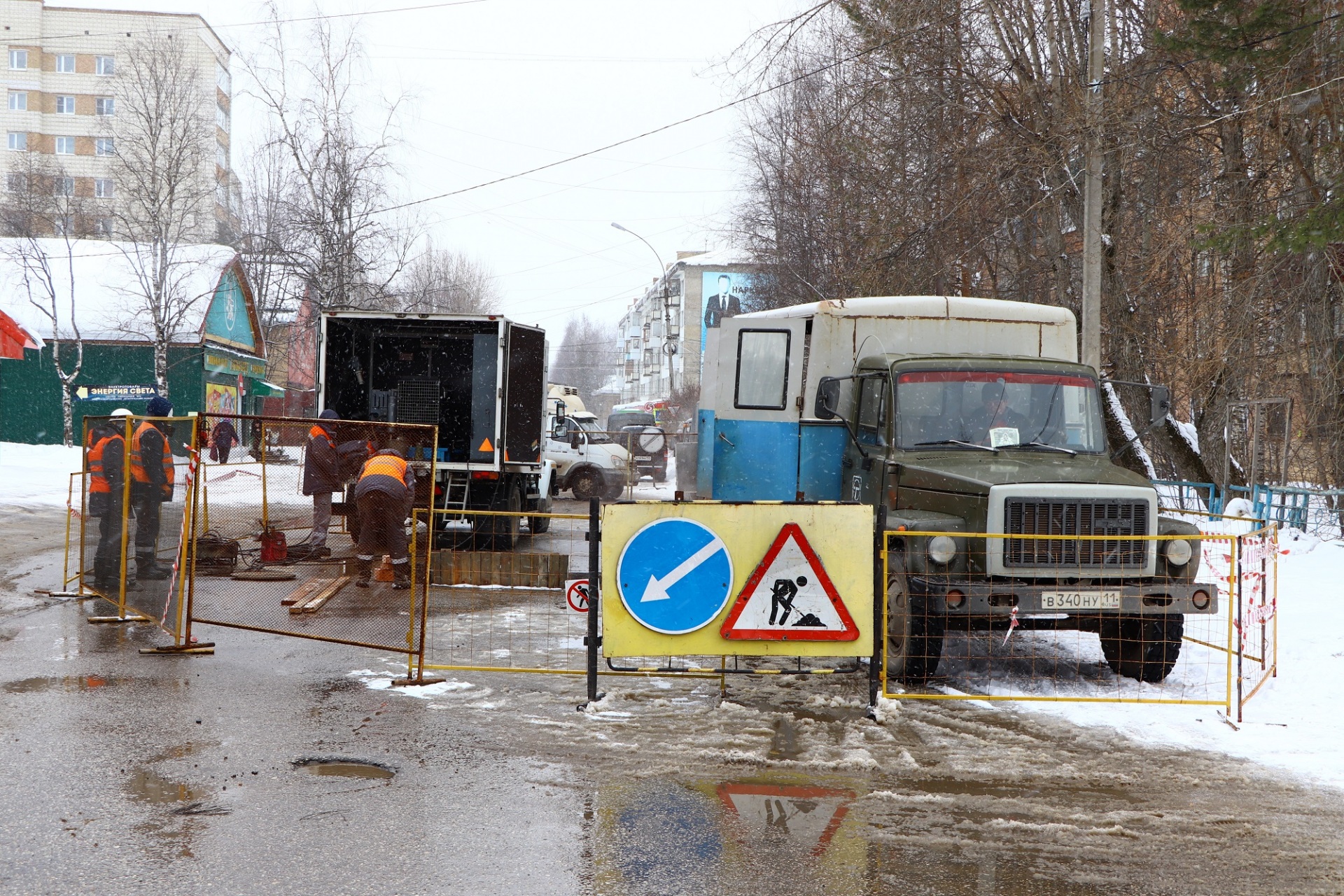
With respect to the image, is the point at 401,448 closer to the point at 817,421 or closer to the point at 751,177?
the point at 817,421

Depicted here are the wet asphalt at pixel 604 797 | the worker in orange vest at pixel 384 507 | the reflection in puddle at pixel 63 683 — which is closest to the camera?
the wet asphalt at pixel 604 797

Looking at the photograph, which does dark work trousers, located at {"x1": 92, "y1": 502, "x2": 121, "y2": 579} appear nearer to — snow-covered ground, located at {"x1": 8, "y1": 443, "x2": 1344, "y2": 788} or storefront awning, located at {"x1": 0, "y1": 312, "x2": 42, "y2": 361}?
snow-covered ground, located at {"x1": 8, "y1": 443, "x2": 1344, "y2": 788}

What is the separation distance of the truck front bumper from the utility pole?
296 inches

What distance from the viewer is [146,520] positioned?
31.3 ft

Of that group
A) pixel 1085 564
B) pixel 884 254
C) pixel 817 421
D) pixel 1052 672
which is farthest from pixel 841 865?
pixel 884 254

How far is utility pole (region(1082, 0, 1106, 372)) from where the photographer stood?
14.8 metres

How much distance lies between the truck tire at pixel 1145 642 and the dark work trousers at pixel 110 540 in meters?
8.11

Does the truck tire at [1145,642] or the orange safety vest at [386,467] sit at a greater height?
the orange safety vest at [386,467]

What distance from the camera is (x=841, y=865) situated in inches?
183

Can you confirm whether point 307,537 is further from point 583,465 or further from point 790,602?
point 583,465

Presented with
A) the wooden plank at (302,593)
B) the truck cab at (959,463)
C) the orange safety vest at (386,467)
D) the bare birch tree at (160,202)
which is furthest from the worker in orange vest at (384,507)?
the bare birch tree at (160,202)

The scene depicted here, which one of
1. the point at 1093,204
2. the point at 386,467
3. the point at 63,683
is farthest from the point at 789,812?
the point at 1093,204

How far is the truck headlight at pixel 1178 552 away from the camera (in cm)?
802

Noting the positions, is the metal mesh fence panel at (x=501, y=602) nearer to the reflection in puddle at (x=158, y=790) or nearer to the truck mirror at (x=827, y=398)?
the truck mirror at (x=827, y=398)
